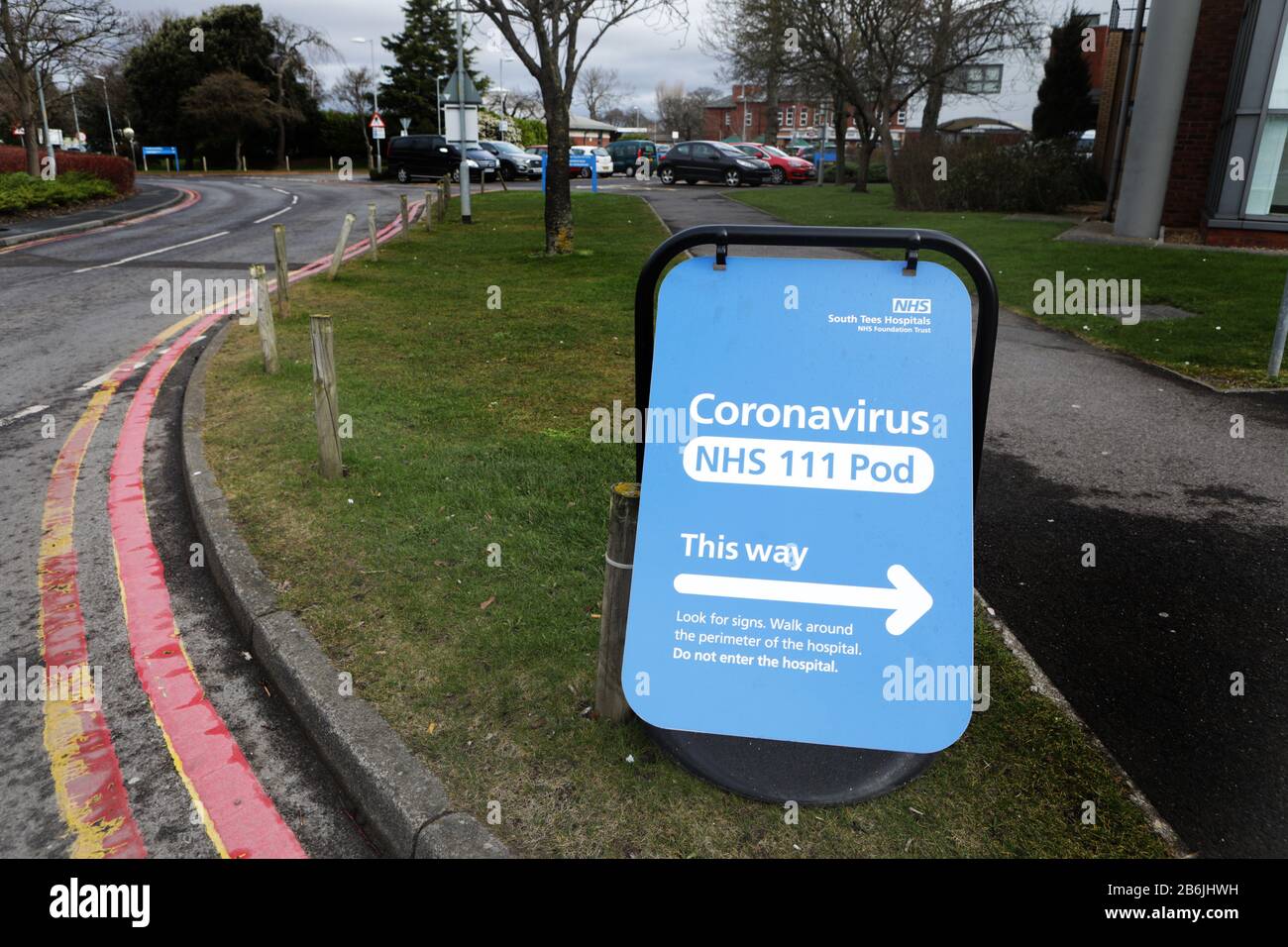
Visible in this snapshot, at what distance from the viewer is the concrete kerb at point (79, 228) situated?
17625 millimetres

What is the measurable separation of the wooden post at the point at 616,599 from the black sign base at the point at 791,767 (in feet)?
0.58

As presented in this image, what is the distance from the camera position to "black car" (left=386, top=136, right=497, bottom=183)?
34.3m

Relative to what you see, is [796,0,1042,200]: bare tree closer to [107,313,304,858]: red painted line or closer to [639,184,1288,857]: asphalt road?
[639,184,1288,857]: asphalt road

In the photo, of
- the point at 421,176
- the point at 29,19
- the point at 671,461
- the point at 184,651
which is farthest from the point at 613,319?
the point at 421,176

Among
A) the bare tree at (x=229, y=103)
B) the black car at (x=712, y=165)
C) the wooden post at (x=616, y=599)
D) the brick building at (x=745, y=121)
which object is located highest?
the brick building at (x=745, y=121)

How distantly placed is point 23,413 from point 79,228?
15.7 m

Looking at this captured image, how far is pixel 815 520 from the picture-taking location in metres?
2.65

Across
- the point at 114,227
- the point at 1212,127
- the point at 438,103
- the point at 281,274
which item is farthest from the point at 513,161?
the point at 281,274

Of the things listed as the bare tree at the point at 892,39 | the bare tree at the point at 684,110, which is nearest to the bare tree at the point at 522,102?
the bare tree at the point at 684,110

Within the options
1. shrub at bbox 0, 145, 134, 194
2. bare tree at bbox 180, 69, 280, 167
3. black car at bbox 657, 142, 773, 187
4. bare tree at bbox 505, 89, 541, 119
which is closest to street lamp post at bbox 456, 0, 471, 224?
shrub at bbox 0, 145, 134, 194

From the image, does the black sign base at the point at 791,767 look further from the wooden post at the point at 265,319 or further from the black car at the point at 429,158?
the black car at the point at 429,158

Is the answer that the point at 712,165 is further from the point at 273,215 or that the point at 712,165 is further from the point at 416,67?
the point at 416,67
